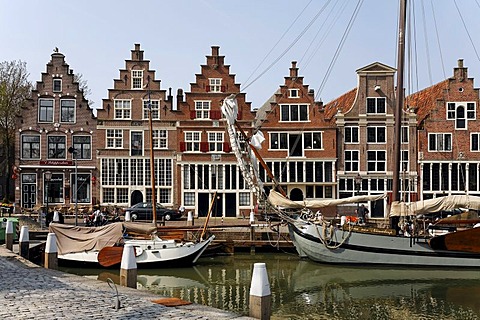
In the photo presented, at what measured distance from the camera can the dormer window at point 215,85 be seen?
46344 millimetres

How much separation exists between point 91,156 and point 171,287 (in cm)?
2646

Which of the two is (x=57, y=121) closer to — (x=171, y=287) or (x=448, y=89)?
(x=171, y=287)

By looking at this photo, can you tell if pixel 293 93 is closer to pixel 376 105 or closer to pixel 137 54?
pixel 376 105

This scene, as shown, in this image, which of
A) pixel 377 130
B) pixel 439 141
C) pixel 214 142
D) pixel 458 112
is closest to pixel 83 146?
pixel 214 142

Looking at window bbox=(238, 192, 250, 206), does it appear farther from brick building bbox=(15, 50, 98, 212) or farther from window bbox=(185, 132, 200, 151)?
brick building bbox=(15, 50, 98, 212)

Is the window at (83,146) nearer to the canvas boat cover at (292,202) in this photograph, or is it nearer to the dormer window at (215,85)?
the dormer window at (215,85)

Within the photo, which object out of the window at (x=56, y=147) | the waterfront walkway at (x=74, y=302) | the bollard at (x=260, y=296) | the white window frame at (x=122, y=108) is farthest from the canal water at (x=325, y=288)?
the window at (x=56, y=147)

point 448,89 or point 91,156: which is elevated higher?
point 448,89

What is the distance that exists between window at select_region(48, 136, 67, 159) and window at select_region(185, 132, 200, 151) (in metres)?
9.92

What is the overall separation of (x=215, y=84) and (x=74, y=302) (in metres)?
35.3

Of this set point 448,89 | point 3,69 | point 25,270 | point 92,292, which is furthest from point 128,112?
point 92,292

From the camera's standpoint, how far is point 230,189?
46219 mm

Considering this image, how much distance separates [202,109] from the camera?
4631cm

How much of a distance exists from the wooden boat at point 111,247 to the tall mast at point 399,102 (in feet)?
36.6
